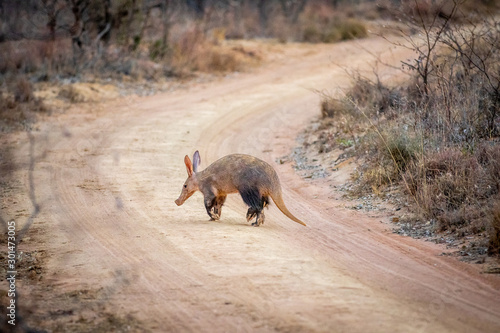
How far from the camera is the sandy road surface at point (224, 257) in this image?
500 cm

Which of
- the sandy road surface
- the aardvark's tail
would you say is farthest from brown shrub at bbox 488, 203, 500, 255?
the aardvark's tail

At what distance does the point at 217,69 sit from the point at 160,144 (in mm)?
7615

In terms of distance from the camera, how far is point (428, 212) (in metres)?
7.56

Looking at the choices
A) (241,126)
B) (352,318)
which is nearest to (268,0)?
(241,126)

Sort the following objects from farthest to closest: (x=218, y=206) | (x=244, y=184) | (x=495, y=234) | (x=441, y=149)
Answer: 1. (x=441, y=149)
2. (x=218, y=206)
3. (x=244, y=184)
4. (x=495, y=234)

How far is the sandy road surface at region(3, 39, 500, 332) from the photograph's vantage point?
5.00m

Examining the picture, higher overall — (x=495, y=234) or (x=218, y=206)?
(x=495, y=234)

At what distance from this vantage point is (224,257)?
617cm

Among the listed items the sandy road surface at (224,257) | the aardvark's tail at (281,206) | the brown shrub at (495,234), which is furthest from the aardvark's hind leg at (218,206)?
the brown shrub at (495,234)

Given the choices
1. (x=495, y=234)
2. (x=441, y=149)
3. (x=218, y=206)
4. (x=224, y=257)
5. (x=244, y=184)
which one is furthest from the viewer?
(x=441, y=149)

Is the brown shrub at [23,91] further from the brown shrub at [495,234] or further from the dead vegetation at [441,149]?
the brown shrub at [495,234]

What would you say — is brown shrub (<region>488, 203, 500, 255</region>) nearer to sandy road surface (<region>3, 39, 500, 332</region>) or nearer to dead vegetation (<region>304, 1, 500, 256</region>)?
dead vegetation (<region>304, 1, 500, 256</region>)

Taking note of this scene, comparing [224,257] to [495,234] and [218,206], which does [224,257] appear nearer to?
[218,206]

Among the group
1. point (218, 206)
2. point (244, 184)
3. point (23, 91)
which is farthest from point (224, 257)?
point (23, 91)
